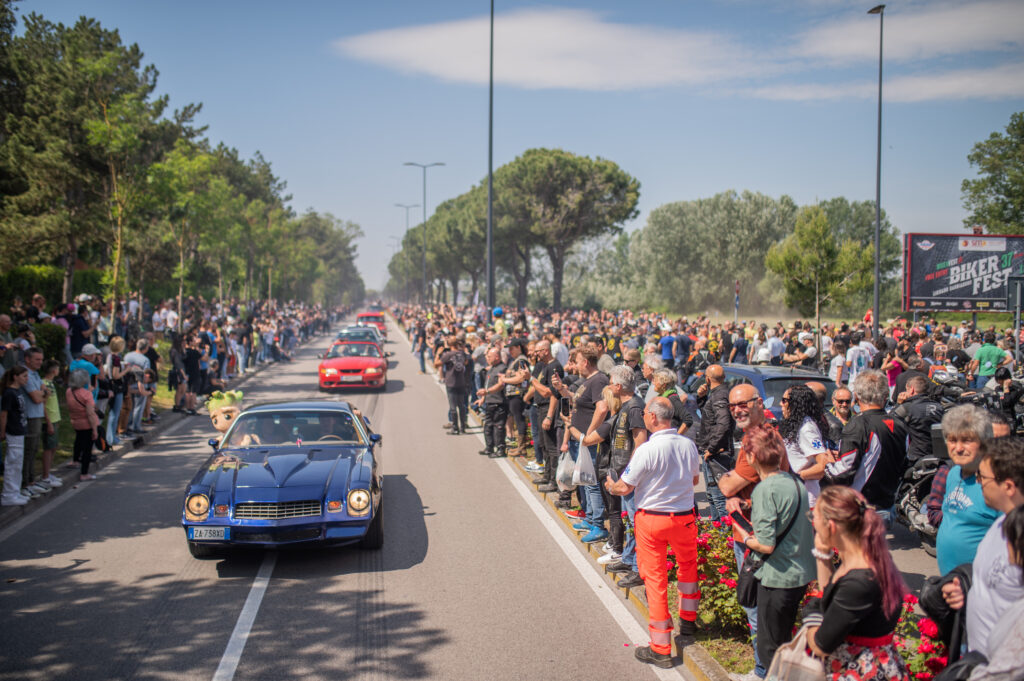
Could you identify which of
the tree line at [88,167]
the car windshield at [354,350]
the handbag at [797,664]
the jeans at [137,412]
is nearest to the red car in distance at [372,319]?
the tree line at [88,167]

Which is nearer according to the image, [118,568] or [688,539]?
[688,539]

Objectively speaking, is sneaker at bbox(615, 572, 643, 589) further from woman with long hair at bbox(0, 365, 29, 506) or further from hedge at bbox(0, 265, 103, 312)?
hedge at bbox(0, 265, 103, 312)

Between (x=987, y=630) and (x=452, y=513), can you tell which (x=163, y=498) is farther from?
(x=987, y=630)

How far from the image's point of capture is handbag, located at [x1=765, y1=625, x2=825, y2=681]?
3.26 meters

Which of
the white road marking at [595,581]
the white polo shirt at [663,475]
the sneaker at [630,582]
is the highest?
the white polo shirt at [663,475]

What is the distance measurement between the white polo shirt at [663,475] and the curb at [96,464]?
704cm

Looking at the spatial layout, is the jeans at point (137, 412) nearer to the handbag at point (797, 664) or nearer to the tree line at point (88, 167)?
the tree line at point (88, 167)

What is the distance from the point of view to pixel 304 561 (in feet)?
23.8

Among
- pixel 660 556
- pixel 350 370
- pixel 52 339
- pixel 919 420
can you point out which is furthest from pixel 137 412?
pixel 919 420

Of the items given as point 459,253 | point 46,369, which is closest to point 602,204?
point 459,253

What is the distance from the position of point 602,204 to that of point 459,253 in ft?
73.5

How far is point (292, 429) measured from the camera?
8.59m

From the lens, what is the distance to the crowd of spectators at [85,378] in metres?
8.91

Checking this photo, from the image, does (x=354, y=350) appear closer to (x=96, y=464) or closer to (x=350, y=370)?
(x=350, y=370)
